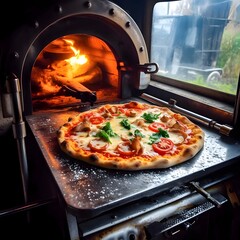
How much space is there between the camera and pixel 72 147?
1.45m

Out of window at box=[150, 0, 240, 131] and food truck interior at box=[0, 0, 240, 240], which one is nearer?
food truck interior at box=[0, 0, 240, 240]

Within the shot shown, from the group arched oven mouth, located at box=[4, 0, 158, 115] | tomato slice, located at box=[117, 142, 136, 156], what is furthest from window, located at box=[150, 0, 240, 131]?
tomato slice, located at box=[117, 142, 136, 156]

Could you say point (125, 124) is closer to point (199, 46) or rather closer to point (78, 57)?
point (199, 46)

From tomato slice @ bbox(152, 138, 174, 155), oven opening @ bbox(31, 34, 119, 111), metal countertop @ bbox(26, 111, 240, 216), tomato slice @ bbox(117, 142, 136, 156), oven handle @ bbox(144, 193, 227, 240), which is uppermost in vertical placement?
oven opening @ bbox(31, 34, 119, 111)

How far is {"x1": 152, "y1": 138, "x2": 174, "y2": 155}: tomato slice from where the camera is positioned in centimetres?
144

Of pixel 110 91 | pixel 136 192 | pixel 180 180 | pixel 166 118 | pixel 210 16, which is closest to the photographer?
pixel 136 192

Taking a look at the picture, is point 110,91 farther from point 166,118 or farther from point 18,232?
point 18,232

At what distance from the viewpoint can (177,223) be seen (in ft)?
3.84

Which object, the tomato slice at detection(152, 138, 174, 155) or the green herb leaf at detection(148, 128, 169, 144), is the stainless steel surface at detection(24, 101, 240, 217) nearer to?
the tomato slice at detection(152, 138, 174, 155)

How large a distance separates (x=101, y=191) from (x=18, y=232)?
1.17 m

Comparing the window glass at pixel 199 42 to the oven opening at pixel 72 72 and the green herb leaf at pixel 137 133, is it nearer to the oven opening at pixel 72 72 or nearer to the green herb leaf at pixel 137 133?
the oven opening at pixel 72 72

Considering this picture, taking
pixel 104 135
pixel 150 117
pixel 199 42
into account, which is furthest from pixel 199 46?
pixel 104 135

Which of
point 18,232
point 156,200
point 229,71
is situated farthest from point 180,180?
point 18,232

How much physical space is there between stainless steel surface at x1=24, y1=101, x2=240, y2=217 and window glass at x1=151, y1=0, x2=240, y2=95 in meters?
0.69
